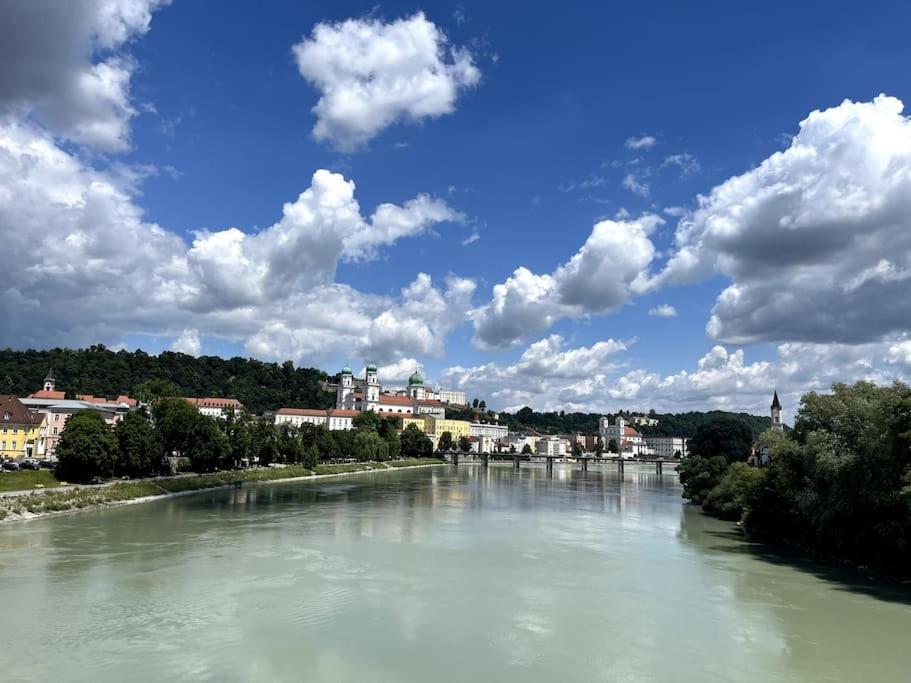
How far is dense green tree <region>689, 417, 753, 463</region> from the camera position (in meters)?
55.3

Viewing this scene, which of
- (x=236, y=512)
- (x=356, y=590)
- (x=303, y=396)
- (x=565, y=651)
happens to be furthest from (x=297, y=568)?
(x=303, y=396)

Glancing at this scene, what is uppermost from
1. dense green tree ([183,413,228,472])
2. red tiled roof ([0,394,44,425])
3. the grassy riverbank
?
red tiled roof ([0,394,44,425])

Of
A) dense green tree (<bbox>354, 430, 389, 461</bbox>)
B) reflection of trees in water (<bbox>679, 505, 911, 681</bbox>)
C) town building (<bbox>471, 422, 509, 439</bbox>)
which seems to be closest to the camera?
reflection of trees in water (<bbox>679, 505, 911, 681</bbox>)

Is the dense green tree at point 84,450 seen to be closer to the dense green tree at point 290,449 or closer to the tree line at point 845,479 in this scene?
the dense green tree at point 290,449

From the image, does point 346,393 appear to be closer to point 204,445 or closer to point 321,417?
point 321,417

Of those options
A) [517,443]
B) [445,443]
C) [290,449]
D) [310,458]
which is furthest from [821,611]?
[517,443]

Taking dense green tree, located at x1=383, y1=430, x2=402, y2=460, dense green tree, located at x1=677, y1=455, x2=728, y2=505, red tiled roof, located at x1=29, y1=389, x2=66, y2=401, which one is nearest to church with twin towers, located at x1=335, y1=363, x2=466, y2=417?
dense green tree, located at x1=383, y1=430, x2=402, y2=460

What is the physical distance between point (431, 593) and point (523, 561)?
251 inches

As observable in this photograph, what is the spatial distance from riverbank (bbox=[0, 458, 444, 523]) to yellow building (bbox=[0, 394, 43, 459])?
15.6 meters

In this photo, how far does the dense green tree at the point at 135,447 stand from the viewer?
4438 cm

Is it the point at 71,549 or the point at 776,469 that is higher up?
the point at 776,469

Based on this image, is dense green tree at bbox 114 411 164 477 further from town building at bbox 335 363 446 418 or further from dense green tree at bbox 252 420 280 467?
town building at bbox 335 363 446 418

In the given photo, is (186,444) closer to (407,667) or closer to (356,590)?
(356,590)

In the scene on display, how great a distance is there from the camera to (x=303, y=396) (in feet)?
520
